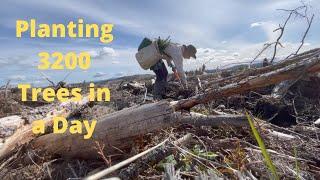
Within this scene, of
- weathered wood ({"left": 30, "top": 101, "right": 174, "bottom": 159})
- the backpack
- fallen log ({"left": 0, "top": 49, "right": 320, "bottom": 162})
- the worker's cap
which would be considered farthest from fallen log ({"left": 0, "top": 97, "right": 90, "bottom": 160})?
the worker's cap

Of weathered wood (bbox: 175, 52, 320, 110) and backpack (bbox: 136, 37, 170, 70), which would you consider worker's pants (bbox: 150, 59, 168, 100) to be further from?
weathered wood (bbox: 175, 52, 320, 110)

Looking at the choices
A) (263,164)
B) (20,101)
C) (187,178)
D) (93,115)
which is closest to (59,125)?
(93,115)

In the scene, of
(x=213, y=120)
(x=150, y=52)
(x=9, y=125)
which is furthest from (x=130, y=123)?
(x=150, y=52)

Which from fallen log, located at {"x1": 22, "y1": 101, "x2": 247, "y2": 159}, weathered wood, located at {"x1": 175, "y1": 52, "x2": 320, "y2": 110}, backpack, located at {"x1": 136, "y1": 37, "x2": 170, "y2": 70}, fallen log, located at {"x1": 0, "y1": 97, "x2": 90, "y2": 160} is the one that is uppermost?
backpack, located at {"x1": 136, "y1": 37, "x2": 170, "y2": 70}

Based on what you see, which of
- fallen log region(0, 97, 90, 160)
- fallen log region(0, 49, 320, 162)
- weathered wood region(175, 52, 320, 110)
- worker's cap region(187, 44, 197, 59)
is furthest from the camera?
Answer: worker's cap region(187, 44, 197, 59)

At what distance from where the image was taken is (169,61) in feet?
28.6

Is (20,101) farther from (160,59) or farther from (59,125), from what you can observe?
(59,125)

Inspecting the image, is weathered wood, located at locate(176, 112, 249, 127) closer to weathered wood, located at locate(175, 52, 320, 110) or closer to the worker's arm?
weathered wood, located at locate(175, 52, 320, 110)

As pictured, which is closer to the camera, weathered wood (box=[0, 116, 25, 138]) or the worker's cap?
weathered wood (box=[0, 116, 25, 138])

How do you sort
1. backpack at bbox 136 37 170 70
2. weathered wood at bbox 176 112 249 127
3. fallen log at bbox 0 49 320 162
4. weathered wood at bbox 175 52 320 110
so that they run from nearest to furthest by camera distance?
weathered wood at bbox 176 112 249 127 < fallen log at bbox 0 49 320 162 < weathered wood at bbox 175 52 320 110 < backpack at bbox 136 37 170 70

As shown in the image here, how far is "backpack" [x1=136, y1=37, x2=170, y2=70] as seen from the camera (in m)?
8.30

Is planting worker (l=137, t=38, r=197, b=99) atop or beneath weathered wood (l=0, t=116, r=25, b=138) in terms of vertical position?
atop

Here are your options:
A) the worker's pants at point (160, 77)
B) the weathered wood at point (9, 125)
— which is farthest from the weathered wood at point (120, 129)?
the worker's pants at point (160, 77)

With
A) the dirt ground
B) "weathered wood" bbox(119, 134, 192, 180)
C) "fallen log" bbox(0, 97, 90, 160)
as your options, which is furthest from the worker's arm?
"weathered wood" bbox(119, 134, 192, 180)
